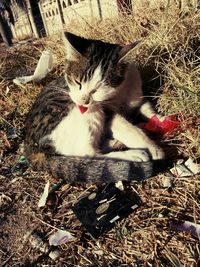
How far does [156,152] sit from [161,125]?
1.10ft

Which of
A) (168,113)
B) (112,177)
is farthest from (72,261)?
(168,113)

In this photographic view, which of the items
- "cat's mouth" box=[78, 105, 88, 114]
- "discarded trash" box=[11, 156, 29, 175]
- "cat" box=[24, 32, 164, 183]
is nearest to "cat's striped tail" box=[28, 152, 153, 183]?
"cat" box=[24, 32, 164, 183]

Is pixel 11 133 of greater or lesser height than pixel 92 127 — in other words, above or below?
below

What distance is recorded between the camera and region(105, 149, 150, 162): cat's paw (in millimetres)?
1708

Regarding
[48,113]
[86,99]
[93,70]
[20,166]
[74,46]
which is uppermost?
[74,46]

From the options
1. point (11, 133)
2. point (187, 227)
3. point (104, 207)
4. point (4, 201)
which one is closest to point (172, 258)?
point (187, 227)

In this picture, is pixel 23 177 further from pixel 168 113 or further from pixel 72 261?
pixel 168 113

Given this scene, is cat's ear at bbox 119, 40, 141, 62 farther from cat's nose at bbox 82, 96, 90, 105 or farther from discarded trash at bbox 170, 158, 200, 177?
discarded trash at bbox 170, 158, 200, 177

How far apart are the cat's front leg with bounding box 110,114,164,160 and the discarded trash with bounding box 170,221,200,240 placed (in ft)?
1.47

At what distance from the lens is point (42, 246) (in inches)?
57.9

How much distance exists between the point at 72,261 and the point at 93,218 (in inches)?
9.1

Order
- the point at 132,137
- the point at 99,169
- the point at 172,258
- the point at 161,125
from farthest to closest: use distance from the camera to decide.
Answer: the point at 161,125 → the point at 132,137 → the point at 99,169 → the point at 172,258

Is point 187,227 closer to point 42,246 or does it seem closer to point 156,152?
point 156,152

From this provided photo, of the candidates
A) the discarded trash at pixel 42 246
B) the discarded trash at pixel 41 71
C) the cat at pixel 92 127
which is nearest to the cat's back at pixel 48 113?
the cat at pixel 92 127
